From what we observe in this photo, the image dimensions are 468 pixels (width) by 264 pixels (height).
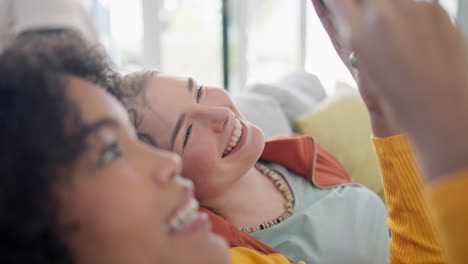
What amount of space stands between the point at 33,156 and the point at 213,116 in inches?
21.5

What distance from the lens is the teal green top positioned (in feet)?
3.64

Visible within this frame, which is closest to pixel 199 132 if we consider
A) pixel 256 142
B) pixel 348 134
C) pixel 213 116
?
pixel 213 116

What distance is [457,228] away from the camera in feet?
1.39

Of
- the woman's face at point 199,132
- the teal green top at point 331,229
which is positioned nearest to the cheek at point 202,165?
the woman's face at point 199,132

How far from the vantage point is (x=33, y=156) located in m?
0.52

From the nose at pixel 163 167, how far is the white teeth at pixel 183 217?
0.05m

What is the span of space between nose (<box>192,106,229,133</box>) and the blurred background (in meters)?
1.88

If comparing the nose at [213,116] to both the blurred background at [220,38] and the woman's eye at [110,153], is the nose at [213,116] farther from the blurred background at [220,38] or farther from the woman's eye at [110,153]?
the blurred background at [220,38]

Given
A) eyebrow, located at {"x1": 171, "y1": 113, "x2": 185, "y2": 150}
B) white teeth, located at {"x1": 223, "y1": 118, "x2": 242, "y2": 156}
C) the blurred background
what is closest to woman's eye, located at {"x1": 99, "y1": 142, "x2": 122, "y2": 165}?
eyebrow, located at {"x1": 171, "y1": 113, "x2": 185, "y2": 150}

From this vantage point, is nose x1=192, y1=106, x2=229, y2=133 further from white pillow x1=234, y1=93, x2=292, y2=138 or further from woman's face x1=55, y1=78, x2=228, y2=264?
white pillow x1=234, y1=93, x2=292, y2=138

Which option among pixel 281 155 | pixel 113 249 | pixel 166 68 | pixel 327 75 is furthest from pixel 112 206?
pixel 327 75

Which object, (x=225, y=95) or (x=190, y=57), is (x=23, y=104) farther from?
(x=190, y=57)

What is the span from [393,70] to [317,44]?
3.79 meters

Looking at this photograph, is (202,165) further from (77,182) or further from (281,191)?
(77,182)
